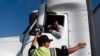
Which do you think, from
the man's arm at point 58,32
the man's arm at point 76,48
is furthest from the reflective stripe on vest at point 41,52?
the man's arm at point 58,32

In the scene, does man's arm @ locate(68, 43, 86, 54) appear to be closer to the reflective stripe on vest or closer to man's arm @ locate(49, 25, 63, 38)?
man's arm @ locate(49, 25, 63, 38)

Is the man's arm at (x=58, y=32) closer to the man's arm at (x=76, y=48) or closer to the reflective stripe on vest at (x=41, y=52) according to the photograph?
the man's arm at (x=76, y=48)

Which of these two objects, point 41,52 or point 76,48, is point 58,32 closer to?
point 76,48

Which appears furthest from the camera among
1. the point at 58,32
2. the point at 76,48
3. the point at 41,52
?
the point at 58,32

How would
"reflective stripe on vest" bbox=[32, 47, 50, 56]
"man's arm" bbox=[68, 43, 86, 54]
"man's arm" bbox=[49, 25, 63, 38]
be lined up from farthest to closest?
"man's arm" bbox=[49, 25, 63, 38]
"man's arm" bbox=[68, 43, 86, 54]
"reflective stripe on vest" bbox=[32, 47, 50, 56]

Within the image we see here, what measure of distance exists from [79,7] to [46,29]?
2.37ft

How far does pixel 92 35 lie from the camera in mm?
5402

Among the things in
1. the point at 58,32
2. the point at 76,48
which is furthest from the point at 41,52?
the point at 58,32

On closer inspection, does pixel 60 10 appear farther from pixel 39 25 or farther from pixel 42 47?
pixel 42 47

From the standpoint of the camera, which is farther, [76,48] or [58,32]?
[58,32]

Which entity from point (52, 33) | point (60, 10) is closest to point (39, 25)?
point (52, 33)

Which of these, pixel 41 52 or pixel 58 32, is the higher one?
pixel 58 32

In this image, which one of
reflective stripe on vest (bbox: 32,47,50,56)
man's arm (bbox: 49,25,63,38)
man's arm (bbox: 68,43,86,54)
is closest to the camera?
reflective stripe on vest (bbox: 32,47,50,56)

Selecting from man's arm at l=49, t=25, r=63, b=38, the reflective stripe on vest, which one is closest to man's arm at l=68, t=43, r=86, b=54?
man's arm at l=49, t=25, r=63, b=38
